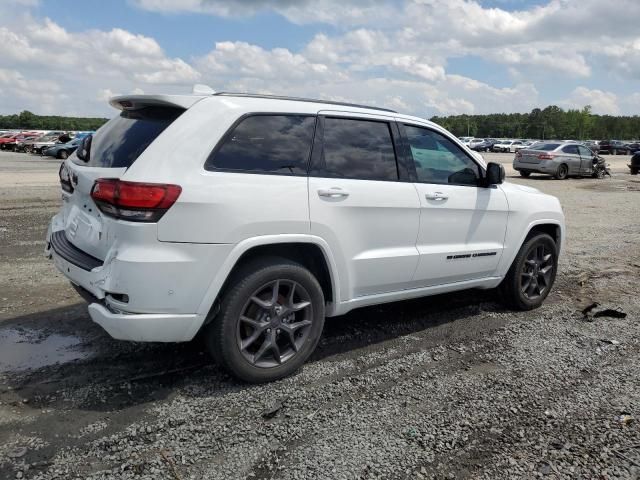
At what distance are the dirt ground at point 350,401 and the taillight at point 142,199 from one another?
1.19 metres

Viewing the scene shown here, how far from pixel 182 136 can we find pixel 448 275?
8.36 ft

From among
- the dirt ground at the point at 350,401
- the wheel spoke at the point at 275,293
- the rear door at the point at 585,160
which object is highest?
the rear door at the point at 585,160

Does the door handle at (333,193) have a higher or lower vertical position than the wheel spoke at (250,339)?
higher

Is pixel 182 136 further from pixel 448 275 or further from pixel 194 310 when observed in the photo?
pixel 448 275

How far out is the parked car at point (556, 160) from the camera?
23.1 meters

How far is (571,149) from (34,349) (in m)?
24.0

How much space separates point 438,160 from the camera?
4.68 metres

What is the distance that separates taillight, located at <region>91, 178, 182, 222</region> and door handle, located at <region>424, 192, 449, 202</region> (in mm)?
2064

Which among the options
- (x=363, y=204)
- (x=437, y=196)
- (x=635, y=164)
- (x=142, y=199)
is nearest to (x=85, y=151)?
(x=142, y=199)

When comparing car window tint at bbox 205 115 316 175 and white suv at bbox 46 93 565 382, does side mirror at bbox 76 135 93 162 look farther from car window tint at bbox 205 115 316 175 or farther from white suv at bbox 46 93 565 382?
car window tint at bbox 205 115 316 175

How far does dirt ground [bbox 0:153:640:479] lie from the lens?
2.90 meters

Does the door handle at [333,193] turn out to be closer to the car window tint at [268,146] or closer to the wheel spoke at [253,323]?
the car window tint at [268,146]

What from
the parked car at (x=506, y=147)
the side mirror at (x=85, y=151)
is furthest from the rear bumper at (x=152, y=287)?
the parked car at (x=506, y=147)

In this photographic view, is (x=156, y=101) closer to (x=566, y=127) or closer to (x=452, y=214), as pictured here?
(x=452, y=214)
